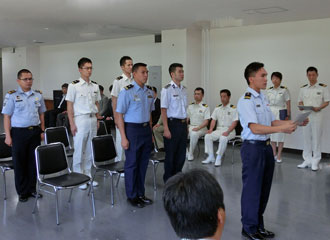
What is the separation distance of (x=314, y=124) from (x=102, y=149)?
372 centimetres

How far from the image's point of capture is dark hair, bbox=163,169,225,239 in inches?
45.4

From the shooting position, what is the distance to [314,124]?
5.87 m

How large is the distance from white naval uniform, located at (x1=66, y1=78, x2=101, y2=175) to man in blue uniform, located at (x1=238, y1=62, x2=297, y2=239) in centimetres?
231

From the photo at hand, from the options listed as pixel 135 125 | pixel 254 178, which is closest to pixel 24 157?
pixel 135 125

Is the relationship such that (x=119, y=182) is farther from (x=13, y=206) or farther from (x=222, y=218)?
(x=222, y=218)

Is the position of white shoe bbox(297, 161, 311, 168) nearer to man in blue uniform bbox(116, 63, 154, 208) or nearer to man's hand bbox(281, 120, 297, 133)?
man in blue uniform bbox(116, 63, 154, 208)

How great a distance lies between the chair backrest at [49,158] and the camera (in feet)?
12.0

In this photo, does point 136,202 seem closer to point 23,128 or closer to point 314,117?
point 23,128

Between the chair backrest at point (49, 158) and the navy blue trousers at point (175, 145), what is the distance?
1.35 m

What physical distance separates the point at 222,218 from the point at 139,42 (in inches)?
373

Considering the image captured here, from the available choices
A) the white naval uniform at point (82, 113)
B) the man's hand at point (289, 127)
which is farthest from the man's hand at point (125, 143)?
the man's hand at point (289, 127)

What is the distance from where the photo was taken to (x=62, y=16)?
6.93 m

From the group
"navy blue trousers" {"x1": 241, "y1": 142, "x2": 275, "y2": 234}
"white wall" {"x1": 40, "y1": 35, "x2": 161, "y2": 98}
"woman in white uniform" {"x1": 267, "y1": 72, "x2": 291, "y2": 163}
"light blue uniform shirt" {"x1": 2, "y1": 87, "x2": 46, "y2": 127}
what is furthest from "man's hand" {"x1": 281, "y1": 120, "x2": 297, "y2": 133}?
"white wall" {"x1": 40, "y1": 35, "x2": 161, "y2": 98}

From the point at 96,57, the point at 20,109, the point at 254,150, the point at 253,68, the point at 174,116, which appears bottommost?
the point at 254,150
